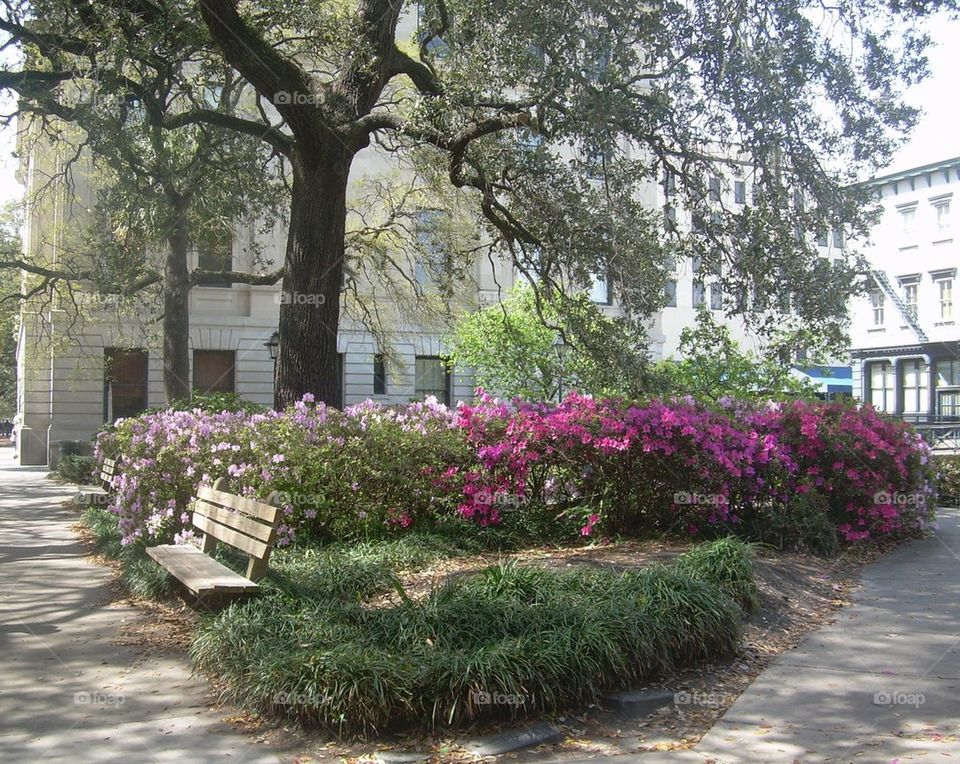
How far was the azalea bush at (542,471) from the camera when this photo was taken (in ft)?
29.6

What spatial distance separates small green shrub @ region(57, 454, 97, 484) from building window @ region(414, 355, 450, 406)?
12416 mm

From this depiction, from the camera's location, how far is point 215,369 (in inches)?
1188

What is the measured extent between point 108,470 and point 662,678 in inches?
368

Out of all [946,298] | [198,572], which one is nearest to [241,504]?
[198,572]

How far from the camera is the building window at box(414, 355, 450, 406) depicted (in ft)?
105

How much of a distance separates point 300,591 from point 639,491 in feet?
12.9

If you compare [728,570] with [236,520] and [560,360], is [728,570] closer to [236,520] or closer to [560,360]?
[236,520]

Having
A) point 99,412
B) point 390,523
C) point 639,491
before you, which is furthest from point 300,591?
point 99,412

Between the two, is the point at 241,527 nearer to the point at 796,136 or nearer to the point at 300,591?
the point at 300,591

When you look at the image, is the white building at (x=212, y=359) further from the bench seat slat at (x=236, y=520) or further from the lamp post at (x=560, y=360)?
the bench seat slat at (x=236, y=520)
